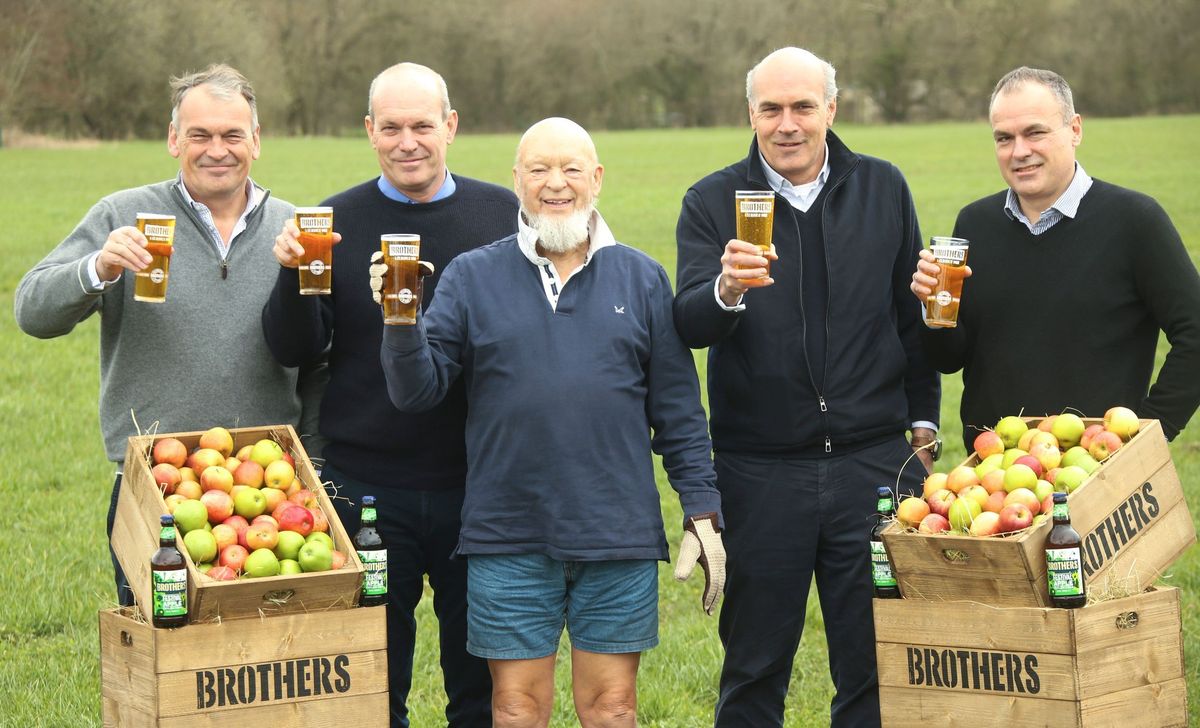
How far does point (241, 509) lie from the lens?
450 cm

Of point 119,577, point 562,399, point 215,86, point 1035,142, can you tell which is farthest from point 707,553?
point 215,86

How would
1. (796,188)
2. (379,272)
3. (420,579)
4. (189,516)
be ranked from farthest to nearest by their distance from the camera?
1. (420,579)
2. (796,188)
3. (189,516)
4. (379,272)

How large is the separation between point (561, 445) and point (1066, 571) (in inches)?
63.7

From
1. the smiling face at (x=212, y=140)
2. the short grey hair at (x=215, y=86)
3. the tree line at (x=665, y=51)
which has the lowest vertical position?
the smiling face at (x=212, y=140)

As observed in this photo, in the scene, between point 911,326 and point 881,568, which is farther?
point 911,326

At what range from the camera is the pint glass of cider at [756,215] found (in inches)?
175

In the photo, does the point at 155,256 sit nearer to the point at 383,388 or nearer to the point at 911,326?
the point at 383,388

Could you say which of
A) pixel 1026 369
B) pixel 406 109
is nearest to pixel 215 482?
pixel 406 109

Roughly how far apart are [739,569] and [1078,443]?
4.20 feet

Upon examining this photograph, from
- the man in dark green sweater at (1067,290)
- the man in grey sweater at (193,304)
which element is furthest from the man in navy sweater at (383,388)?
the man in dark green sweater at (1067,290)

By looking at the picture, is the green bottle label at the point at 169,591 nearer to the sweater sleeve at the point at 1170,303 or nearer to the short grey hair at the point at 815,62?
the short grey hair at the point at 815,62

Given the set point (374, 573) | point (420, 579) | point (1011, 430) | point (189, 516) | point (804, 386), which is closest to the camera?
point (189, 516)

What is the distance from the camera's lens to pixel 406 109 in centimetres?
504

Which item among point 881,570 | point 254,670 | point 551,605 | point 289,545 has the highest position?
point 289,545
